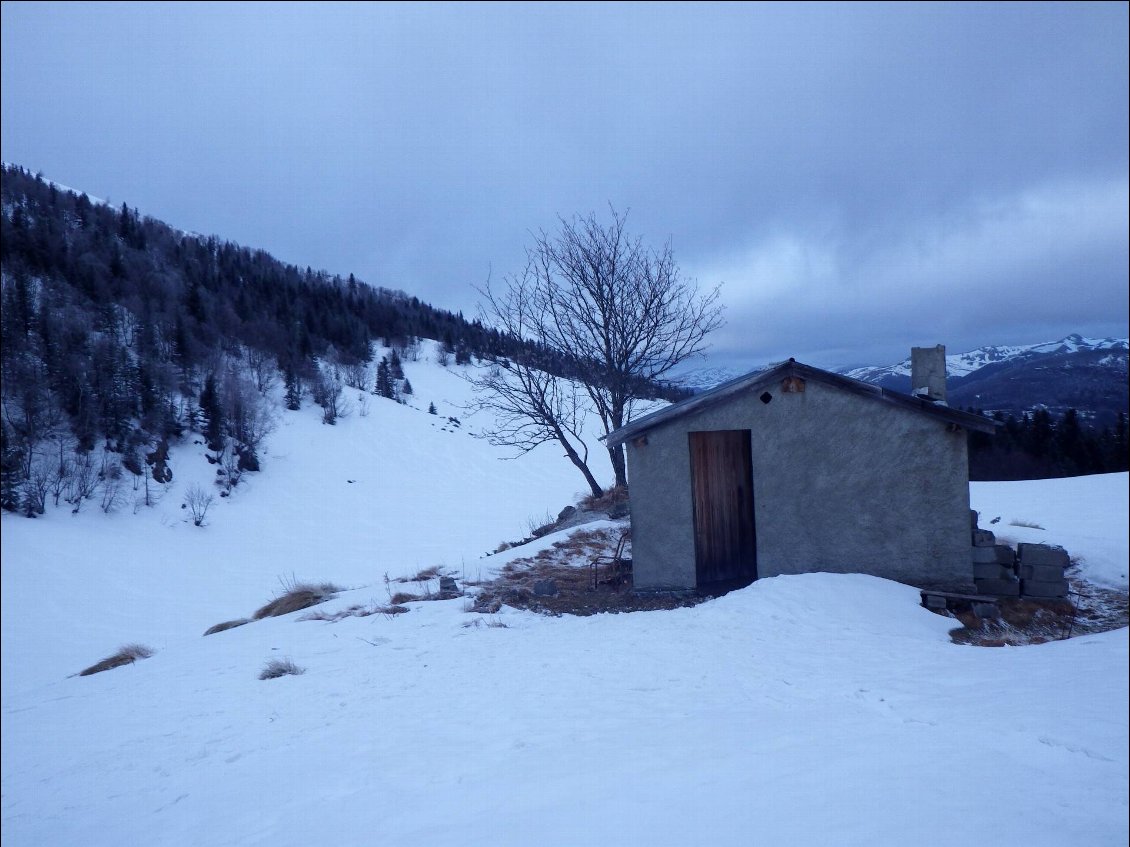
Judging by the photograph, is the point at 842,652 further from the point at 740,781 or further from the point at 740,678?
the point at 740,781

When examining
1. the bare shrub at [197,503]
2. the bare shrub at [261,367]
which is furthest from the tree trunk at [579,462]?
the bare shrub at [261,367]

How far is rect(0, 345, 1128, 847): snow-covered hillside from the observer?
11.4ft

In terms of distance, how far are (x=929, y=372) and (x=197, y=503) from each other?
26.0 meters

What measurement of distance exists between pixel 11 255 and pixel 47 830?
1580 inches

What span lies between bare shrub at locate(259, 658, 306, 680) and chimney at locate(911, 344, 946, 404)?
10237 millimetres

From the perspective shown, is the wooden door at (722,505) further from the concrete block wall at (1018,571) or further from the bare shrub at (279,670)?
the bare shrub at (279,670)

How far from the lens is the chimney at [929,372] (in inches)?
409

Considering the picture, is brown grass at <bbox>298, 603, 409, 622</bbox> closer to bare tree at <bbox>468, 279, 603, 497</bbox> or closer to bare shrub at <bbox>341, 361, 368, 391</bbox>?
bare tree at <bbox>468, 279, 603, 497</bbox>

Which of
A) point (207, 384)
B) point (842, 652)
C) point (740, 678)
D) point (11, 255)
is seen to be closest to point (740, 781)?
point (740, 678)

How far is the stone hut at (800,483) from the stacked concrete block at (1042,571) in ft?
2.78

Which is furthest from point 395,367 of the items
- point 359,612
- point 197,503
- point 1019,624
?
point 1019,624

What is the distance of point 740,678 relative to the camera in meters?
6.10

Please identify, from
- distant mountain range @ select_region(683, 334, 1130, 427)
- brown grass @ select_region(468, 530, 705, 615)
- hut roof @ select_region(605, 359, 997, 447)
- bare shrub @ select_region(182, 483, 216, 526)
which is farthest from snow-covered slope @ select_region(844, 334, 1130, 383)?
bare shrub @ select_region(182, 483, 216, 526)

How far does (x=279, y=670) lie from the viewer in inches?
298
